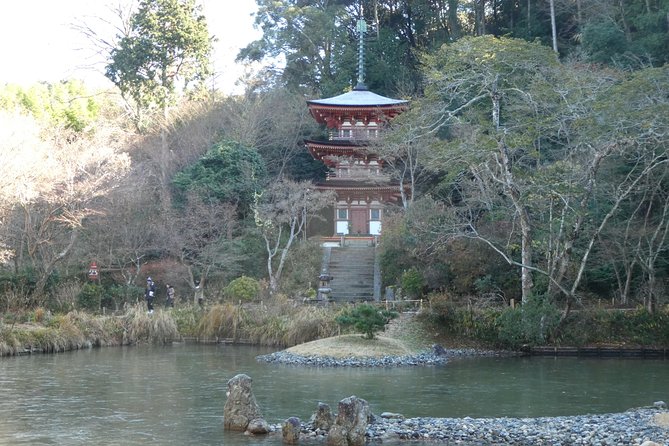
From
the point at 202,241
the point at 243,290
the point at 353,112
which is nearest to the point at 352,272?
the point at 243,290

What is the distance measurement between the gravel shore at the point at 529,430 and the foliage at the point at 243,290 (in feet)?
54.0

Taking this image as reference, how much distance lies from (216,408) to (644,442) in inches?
310

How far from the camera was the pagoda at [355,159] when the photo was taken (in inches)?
1513

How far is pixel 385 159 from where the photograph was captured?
1444 inches

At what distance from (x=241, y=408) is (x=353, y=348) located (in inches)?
367

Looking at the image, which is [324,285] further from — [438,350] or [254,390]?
[254,390]

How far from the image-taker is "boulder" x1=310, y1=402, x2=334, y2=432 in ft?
43.3

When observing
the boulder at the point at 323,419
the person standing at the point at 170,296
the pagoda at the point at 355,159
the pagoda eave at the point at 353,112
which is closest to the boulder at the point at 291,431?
the boulder at the point at 323,419

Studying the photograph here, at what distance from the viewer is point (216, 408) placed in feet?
52.3

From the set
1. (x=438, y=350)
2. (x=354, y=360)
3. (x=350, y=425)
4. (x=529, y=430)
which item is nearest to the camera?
(x=350, y=425)

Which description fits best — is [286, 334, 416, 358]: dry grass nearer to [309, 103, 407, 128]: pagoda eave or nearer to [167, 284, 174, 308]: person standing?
[167, 284, 174, 308]: person standing

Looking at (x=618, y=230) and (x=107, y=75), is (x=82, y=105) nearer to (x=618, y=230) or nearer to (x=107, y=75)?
(x=107, y=75)

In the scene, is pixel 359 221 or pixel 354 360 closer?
pixel 354 360

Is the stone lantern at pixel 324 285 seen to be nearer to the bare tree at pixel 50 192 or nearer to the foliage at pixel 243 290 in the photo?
the foliage at pixel 243 290
